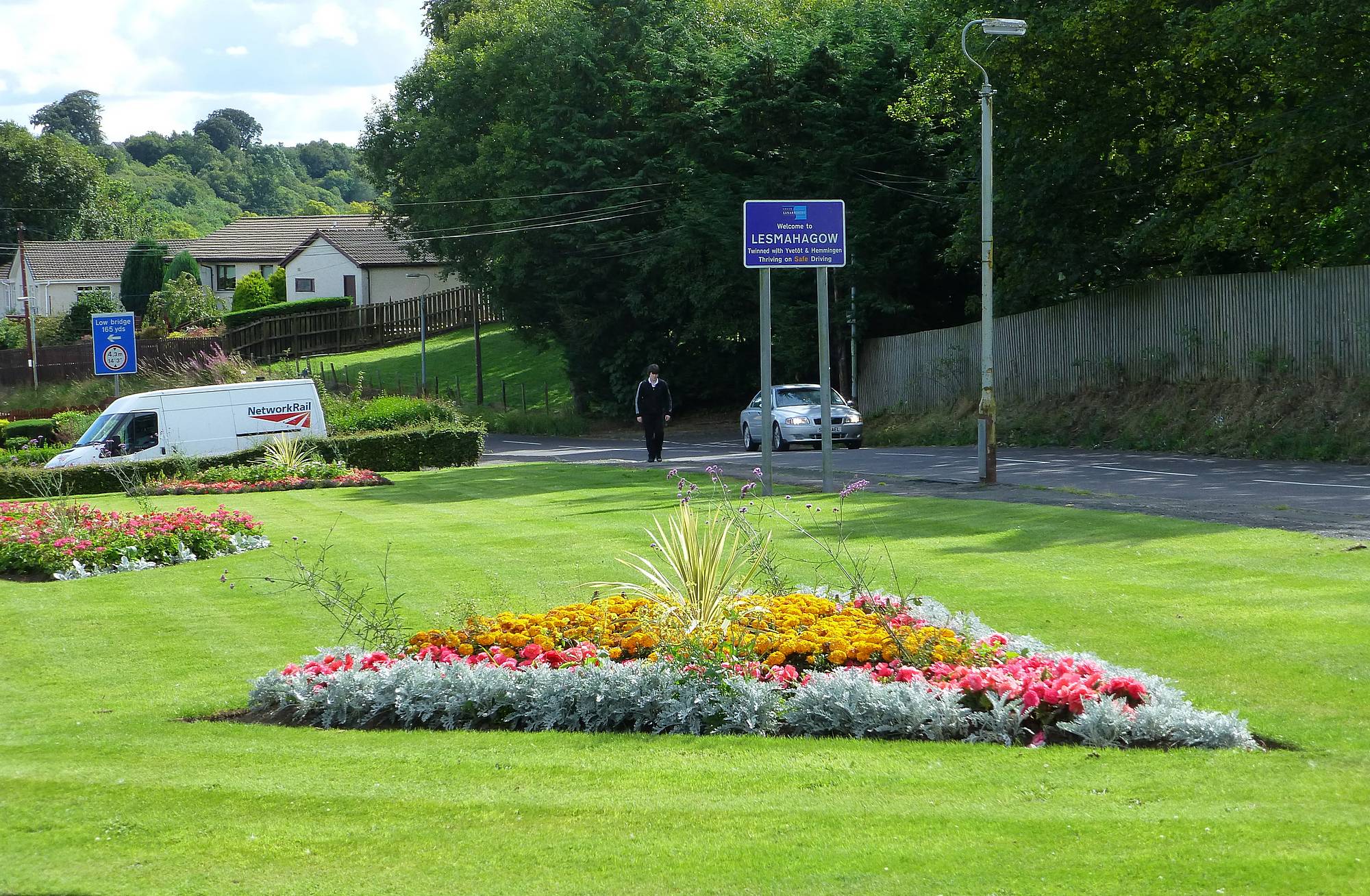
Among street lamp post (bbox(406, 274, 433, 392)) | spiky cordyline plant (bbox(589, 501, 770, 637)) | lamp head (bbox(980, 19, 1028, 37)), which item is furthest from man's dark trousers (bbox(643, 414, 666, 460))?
street lamp post (bbox(406, 274, 433, 392))

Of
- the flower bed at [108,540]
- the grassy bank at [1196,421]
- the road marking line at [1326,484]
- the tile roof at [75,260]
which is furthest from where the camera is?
the tile roof at [75,260]

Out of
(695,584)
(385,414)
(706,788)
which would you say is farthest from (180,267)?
(706,788)

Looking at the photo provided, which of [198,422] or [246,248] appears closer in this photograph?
[198,422]

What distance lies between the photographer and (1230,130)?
1048 inches

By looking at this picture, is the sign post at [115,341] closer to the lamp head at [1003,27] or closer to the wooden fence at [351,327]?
the lamp head at [1003,27]

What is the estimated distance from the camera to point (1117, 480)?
806 inches

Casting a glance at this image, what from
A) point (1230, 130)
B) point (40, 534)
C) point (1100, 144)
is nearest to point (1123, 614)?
point (40, 534)

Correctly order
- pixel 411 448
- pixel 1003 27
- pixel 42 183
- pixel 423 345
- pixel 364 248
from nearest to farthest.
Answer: pixel 1003 27
pixel 411 448
pixel 423 345
pixel 364 248
pixel 42 183

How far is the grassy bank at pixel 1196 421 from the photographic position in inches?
918

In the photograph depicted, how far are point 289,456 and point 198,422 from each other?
3444mm

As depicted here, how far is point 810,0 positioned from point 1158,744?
179ft

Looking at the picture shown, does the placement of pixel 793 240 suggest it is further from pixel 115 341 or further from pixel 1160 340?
pixel 115 341

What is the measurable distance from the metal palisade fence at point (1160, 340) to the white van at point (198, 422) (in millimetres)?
17423

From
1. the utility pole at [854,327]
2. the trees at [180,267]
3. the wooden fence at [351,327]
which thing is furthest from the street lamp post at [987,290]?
the trees at [180,267]
